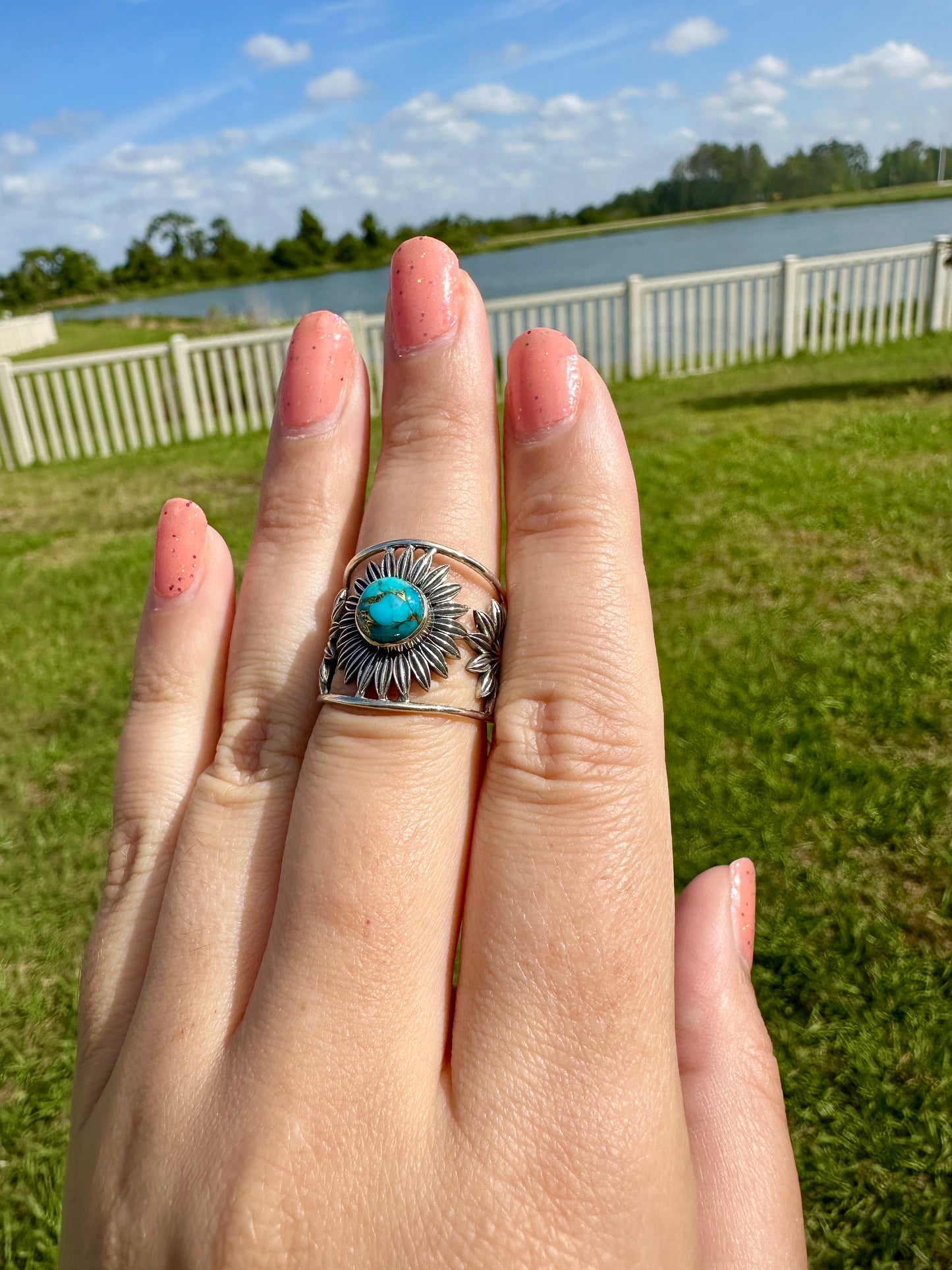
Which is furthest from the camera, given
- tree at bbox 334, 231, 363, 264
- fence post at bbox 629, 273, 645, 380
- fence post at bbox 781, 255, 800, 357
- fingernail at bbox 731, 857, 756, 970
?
tree at bbox 334, 231, 363, 264

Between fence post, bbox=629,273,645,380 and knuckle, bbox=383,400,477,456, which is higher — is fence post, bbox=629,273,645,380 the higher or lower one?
the lower one

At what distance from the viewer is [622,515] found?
3.66 ft

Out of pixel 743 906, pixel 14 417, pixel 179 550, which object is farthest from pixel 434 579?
pixel 14 417

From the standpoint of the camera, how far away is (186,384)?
11.2 metres

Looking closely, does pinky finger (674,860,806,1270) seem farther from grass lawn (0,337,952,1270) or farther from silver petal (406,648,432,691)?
grass lawn (0,337,952,1270)

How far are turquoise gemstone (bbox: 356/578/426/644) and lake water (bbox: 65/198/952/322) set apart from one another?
15.0 metres

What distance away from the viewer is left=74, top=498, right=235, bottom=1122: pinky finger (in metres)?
1.22

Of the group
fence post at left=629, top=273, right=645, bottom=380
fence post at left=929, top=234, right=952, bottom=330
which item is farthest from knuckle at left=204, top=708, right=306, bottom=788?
fence post at left=929, top=234, right=952, bottom=330

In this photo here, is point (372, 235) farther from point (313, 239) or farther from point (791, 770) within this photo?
point (791, 770)

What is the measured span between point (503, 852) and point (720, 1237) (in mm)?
534

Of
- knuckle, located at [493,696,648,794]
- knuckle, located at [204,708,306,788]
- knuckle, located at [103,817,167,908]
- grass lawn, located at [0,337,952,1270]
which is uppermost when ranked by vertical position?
knuckle, located at [493,696,648,794]

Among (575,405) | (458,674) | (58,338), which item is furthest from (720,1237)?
(58,338)

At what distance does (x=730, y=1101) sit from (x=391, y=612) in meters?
0.81

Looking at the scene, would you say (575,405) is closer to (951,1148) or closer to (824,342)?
(951,1148)
